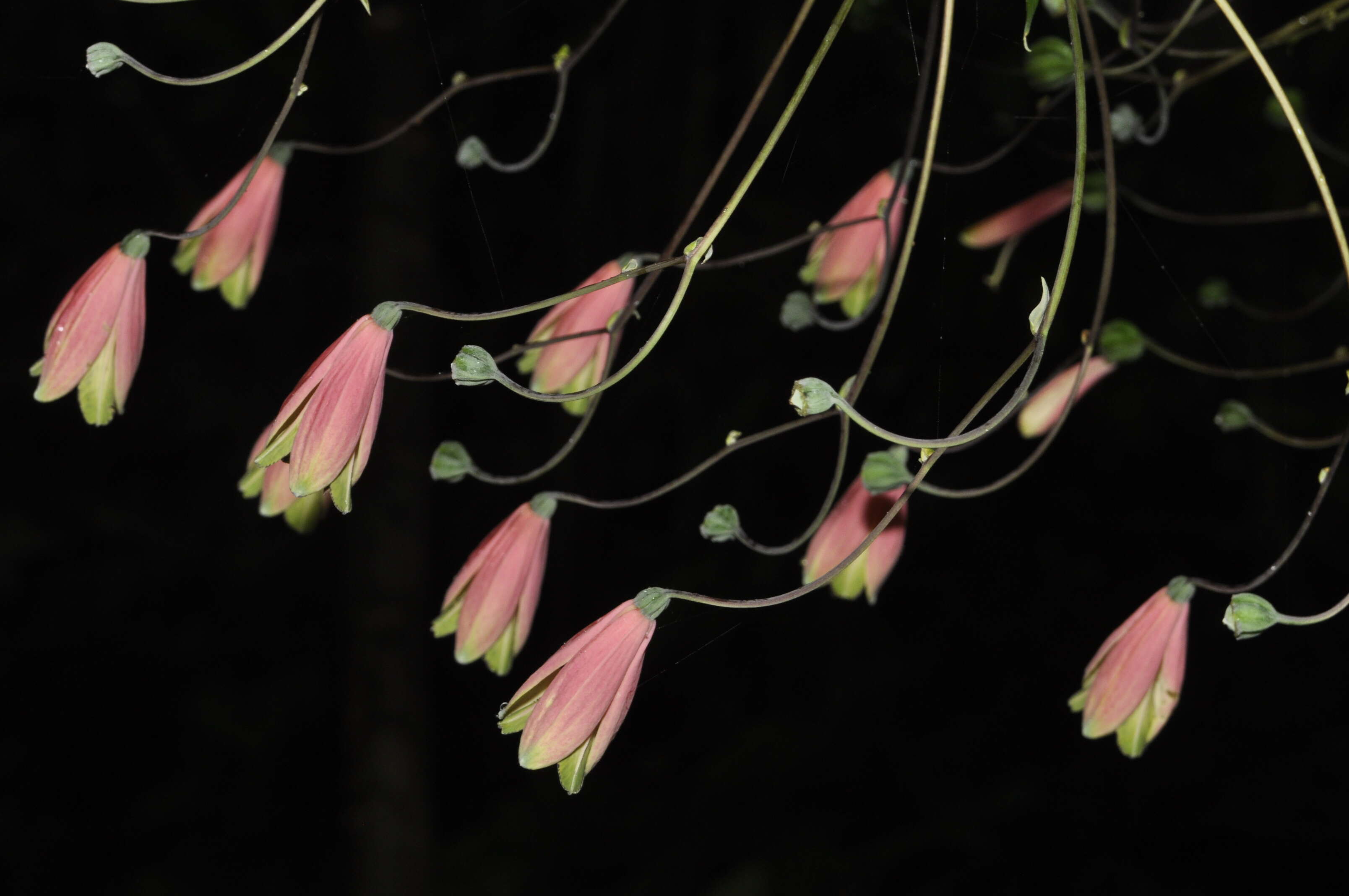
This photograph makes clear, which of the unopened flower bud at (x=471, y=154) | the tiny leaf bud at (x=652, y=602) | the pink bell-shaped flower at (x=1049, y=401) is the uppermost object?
the unopened flower bud at (x=471, y=154)

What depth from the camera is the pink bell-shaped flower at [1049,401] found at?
698 mm

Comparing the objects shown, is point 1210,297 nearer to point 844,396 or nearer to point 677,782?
point 844,396

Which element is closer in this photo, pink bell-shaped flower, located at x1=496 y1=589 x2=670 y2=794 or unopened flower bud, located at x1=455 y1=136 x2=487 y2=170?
pink bell-shaped flower, located at x1=496 y1=589 x2=670 y2=794

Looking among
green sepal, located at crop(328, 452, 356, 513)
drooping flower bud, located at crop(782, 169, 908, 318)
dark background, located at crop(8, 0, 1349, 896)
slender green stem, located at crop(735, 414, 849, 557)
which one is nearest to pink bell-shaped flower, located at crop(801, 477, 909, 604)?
slender green stem, located at crop(735, 414, 849, 557)

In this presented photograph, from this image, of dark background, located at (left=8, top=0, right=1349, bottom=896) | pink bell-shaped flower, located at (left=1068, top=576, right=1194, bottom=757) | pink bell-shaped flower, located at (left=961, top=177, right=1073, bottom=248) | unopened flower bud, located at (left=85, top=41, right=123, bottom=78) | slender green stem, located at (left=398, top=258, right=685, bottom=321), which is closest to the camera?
slender green stem, located at (left=398, top=258, right=685, bottom=321)

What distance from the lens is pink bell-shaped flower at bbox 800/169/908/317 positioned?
2.18 feet

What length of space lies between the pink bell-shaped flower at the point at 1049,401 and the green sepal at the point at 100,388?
49 centimetres

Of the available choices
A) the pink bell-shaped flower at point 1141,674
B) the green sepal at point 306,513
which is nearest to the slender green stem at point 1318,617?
the pink bell-shaped flower at point 1141,674

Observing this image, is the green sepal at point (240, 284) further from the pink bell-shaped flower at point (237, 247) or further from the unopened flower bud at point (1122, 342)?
the unopened flower bud at point (1122, 342)

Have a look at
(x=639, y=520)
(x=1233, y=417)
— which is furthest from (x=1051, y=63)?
(x=639, y=520)

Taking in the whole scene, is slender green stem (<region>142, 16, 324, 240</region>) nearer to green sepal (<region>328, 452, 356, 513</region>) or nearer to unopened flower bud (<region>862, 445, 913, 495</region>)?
green sepal (<region>328, 452, 356, 513</region>)

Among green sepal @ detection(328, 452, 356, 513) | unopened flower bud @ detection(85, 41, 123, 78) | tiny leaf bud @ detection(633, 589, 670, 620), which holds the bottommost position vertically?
tiny leaf bud @ detection(633, 589, 670, 620)

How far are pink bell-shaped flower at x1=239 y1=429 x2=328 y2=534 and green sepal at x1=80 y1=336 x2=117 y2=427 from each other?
0.22 feet

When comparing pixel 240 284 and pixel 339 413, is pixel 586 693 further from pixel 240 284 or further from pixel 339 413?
pixel 240 284
